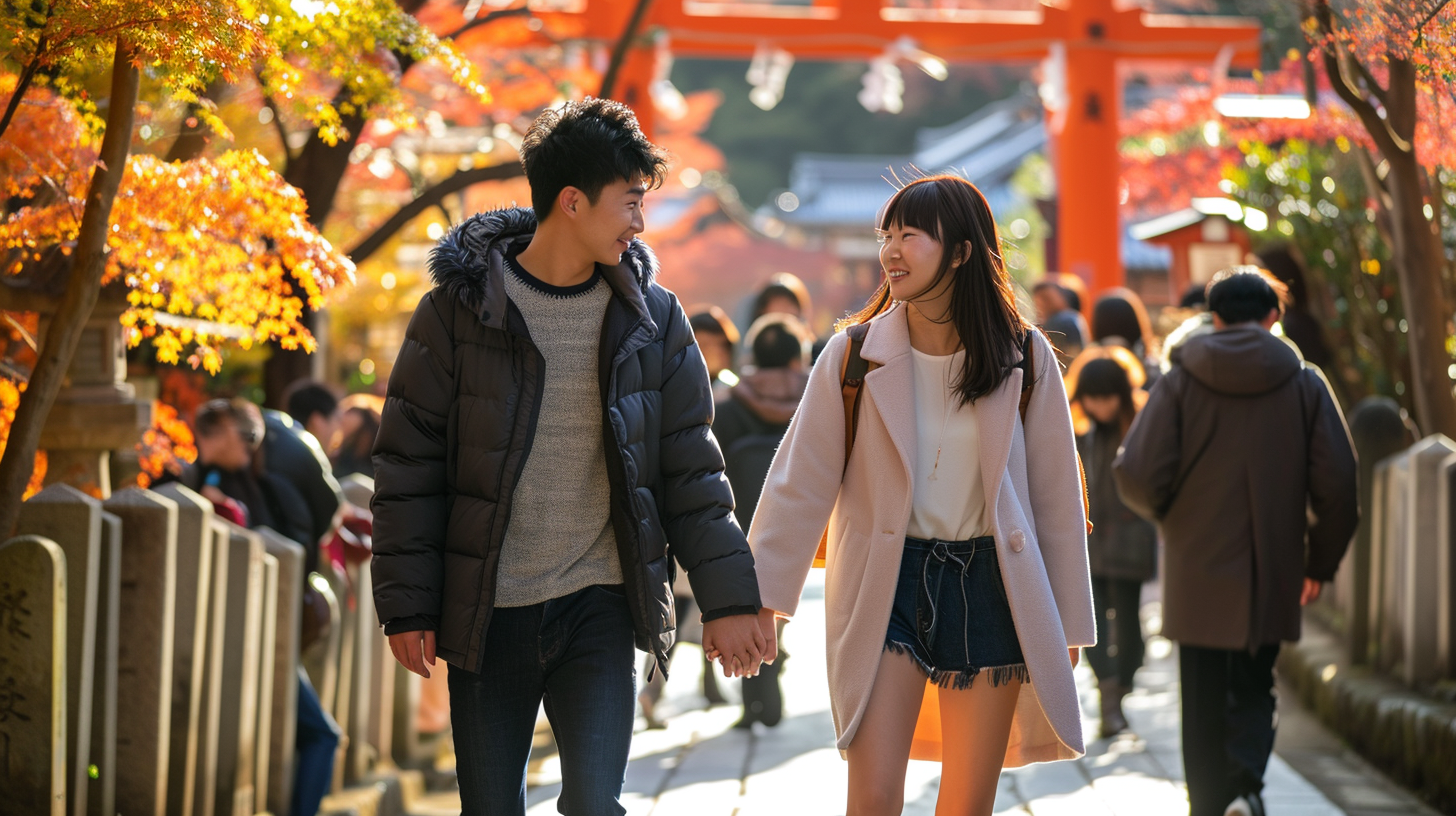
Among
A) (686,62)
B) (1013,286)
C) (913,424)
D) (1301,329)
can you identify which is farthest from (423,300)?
(686,62)

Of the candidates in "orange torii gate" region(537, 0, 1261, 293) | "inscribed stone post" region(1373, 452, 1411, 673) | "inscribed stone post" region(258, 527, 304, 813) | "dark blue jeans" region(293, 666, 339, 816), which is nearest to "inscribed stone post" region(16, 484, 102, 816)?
"inscribed stone post" region(258, 527, 304, 813)

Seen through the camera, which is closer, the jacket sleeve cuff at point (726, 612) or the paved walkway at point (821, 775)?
the jacket sleeve cuff at point (726, 612)

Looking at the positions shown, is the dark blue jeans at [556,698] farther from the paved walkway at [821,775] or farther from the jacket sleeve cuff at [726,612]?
the paved walkway at [821,775]

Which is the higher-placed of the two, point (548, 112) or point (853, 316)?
point (548, 112)

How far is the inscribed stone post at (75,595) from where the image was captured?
3.80 meters

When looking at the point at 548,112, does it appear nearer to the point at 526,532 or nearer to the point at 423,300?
the point at 423,300

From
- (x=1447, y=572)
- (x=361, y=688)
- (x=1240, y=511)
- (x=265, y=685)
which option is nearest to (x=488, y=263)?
(x=265, y=685)

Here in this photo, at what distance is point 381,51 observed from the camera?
5188mm

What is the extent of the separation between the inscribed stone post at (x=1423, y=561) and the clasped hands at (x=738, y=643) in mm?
4027

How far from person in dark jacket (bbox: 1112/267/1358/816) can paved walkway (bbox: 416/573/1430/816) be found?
752 millimetres

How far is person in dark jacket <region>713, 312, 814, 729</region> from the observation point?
270 inches

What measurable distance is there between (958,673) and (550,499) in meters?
0.99

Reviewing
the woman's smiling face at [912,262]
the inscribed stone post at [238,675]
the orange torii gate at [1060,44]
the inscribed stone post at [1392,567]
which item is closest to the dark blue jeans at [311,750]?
the inscribed stone post at [238,675]

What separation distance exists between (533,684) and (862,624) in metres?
0.74
